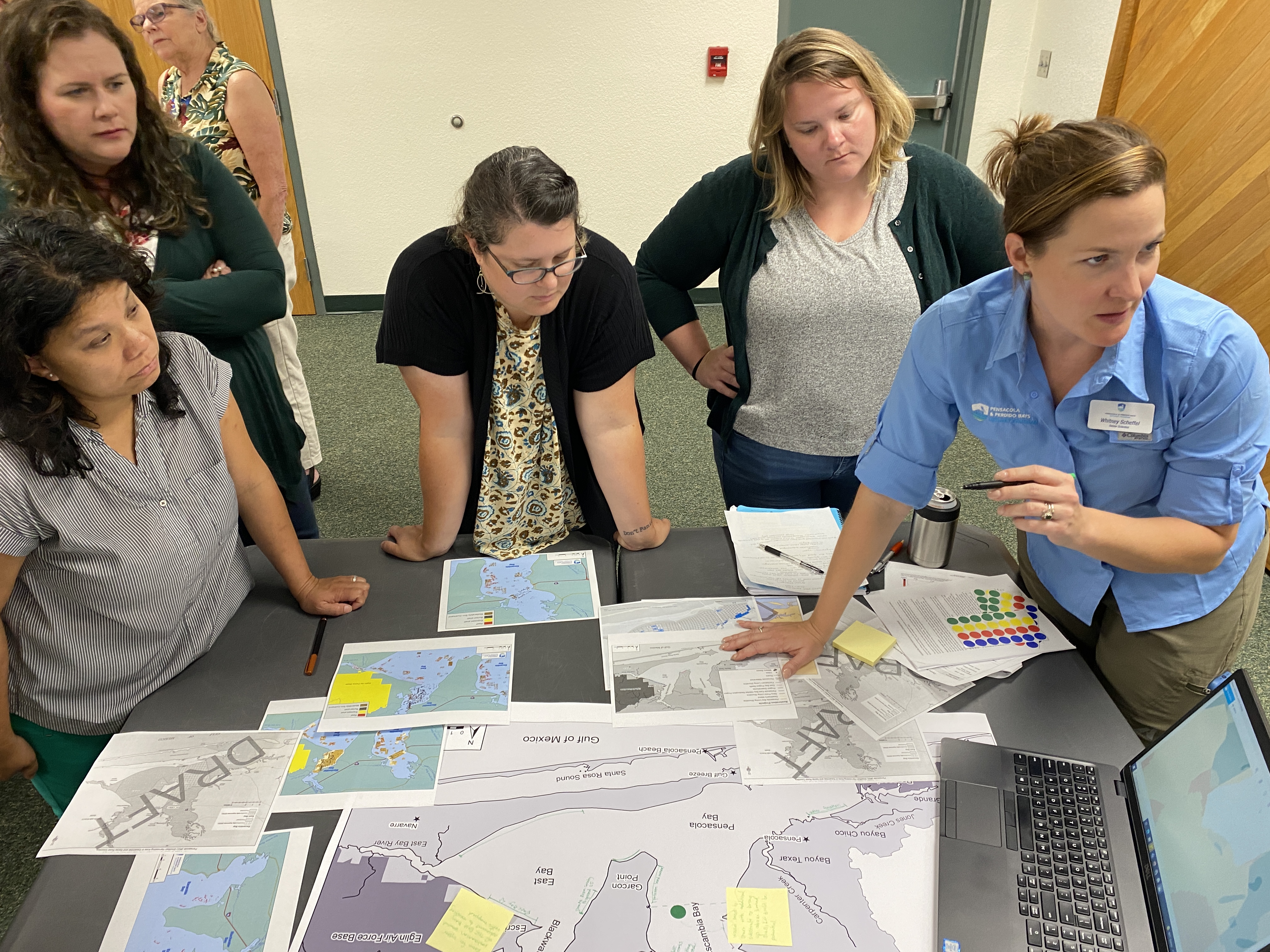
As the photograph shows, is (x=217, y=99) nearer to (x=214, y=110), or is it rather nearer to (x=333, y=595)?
(x=214, y=110)

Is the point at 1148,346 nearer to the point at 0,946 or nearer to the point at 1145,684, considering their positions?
the point at 1145,684

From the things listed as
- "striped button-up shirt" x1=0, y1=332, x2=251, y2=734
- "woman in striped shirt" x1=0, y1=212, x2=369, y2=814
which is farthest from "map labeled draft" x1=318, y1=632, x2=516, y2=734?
"striped button-up shirt" x1=0, y1=332, x2=251, y2=734

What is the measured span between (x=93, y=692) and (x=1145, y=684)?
151 cm

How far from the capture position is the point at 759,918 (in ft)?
3.02

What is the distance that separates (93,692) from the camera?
122 centimetres

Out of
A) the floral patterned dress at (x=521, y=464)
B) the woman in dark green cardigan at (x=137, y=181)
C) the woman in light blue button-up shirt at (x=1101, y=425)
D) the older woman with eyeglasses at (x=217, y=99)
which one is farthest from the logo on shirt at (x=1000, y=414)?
the older woman with eyeglasses at (x=217, y=99)

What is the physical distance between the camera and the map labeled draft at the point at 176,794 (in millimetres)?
1023

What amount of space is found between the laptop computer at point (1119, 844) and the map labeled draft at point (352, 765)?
0.65m

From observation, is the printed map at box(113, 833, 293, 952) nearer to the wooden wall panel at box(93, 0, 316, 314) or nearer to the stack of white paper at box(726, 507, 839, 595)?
the stack of white paper at box(726, 507, 839, 595)

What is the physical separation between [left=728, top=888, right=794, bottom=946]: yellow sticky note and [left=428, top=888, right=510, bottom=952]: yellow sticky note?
0.05 feet

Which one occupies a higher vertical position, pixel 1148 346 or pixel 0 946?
pixel 1148 346

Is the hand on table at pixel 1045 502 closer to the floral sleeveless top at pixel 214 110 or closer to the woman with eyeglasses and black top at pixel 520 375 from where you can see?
the woman with eyeglasses and black top at pixel 520 375

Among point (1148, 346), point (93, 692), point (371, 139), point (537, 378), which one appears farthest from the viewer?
point (371, 139)

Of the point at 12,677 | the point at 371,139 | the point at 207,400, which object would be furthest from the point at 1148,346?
the point at 371,139
